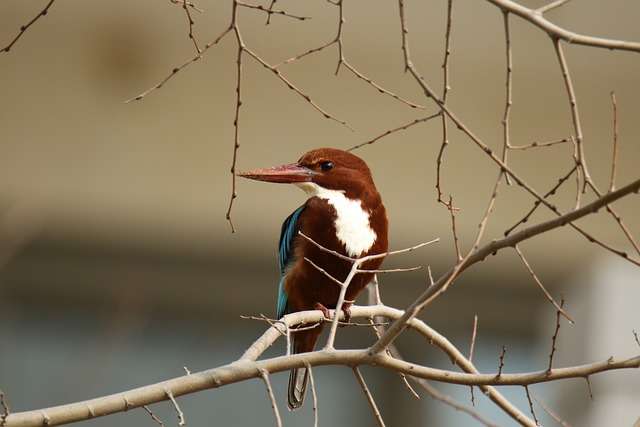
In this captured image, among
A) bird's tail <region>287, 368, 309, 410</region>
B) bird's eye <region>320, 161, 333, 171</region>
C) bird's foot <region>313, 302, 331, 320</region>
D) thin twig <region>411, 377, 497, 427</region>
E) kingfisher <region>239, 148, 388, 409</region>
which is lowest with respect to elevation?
bird's tail <region>287, 368, 309, 410</region>

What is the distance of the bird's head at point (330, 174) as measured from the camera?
8.60 ft

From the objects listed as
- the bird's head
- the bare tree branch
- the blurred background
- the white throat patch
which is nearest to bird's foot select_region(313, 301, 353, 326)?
the white throat patch

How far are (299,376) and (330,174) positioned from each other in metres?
0.47

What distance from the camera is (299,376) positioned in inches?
104

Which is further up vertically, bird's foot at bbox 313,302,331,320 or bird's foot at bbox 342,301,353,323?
bird's foot at bbox 342,301,353,323

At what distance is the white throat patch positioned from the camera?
2.52m

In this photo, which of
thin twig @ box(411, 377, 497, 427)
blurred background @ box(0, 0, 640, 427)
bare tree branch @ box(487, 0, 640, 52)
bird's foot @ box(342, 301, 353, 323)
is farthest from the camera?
blurred background @ box(0, 0, 640, 427)

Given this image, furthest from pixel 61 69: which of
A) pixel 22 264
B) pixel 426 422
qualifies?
pixel 426 422

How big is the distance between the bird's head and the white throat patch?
0.6 inches

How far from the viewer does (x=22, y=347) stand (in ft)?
15.4

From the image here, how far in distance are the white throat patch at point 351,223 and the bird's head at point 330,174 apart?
15mm

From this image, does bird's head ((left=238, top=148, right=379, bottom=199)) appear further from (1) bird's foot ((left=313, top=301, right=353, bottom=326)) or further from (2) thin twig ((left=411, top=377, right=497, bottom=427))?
(2) thin twig ((left=411, top=377, right=497, bottom=427))

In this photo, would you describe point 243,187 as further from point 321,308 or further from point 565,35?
point 565,35

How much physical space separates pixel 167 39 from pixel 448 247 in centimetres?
136
